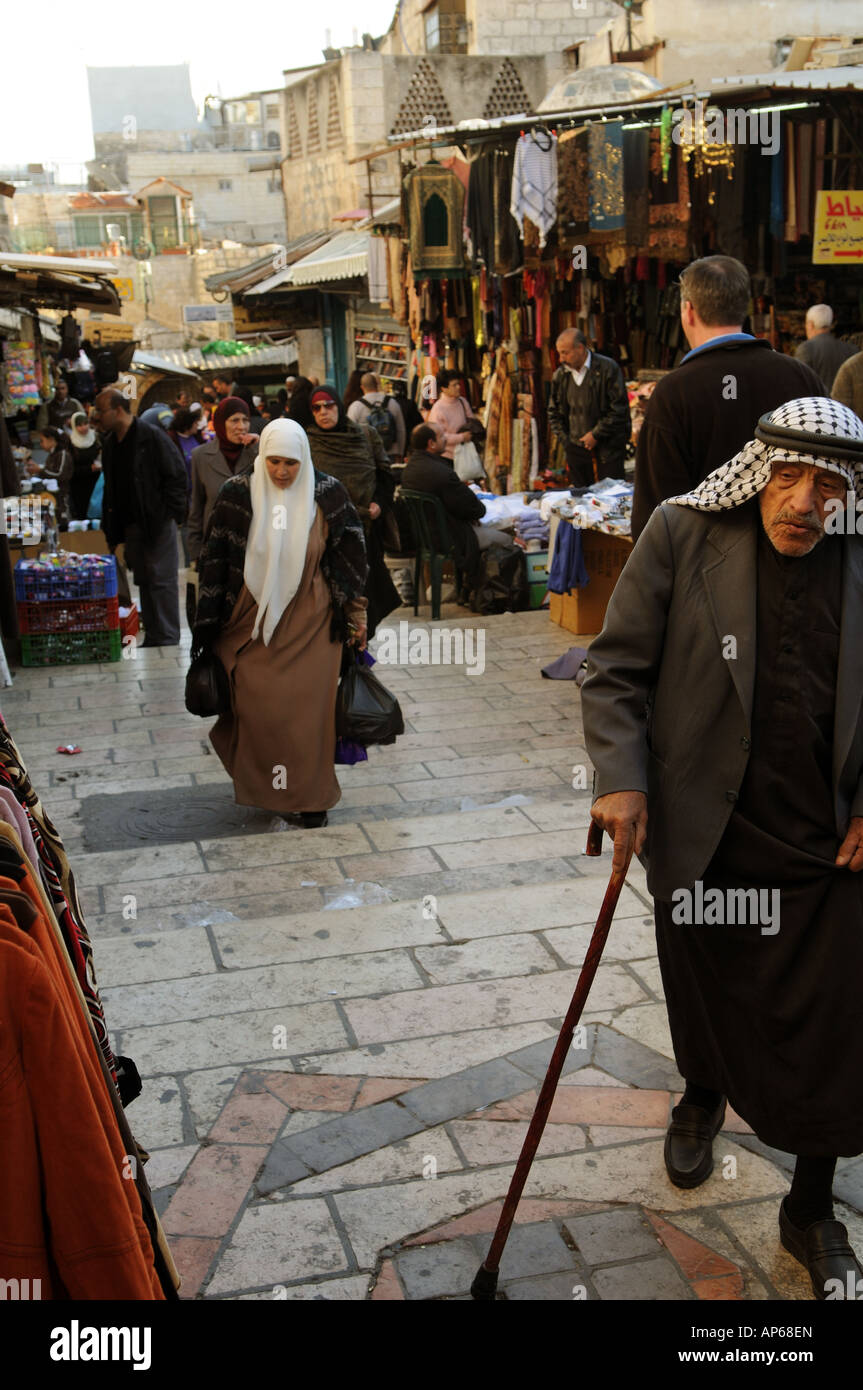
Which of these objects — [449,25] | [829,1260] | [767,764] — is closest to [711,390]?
[767,764]

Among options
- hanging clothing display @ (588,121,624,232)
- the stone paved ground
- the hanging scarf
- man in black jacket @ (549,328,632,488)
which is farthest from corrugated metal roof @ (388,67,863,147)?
the stone paved ground

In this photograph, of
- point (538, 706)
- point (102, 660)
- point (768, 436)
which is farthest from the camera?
point (102, 660)

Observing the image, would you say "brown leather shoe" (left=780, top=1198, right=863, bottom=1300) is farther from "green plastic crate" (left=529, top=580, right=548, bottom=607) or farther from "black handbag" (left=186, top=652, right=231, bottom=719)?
"green plastic crate" (left=529, top=580, right=548, bottom=607)

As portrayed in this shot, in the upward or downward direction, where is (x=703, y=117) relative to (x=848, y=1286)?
upward

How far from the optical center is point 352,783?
6.65 meters

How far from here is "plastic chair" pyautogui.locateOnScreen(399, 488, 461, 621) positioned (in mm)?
10406

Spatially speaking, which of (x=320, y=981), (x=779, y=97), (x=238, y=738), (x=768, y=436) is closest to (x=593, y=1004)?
(x=320, y=981)

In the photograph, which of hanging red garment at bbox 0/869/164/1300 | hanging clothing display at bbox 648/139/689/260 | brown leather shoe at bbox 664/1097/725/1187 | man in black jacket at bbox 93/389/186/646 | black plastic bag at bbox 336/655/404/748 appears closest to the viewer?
hanging red garment at bbox 0/869/164/1300

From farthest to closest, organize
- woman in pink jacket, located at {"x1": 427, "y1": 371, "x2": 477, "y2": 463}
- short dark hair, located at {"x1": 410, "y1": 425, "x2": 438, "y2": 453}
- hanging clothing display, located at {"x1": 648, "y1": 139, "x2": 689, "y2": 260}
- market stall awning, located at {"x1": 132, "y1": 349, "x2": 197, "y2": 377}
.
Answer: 1. market stall awning, located at {"x1": 132, "y1": 349, "x2": 197, "y2": 377}
2. woman in pink jacket, located at {"x1": 427, "y1": 371, "x2": 477, "y2": 463}
3. short dark hair, located at {"x1": 410, "y1": 425, "x2": 438, "y2": 453}
4. hanging clothing display, located at {"x1": 648, "y1": 139, "x2": 689, "y2": 260}

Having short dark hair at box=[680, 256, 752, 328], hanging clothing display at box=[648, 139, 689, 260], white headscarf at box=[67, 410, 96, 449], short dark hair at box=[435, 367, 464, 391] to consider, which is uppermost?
hanging clothing display at box=[648, 139, 689, 260]

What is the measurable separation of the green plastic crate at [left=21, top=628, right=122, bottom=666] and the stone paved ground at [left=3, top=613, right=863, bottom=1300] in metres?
2.83

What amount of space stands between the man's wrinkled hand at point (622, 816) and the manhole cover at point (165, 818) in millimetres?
3341
